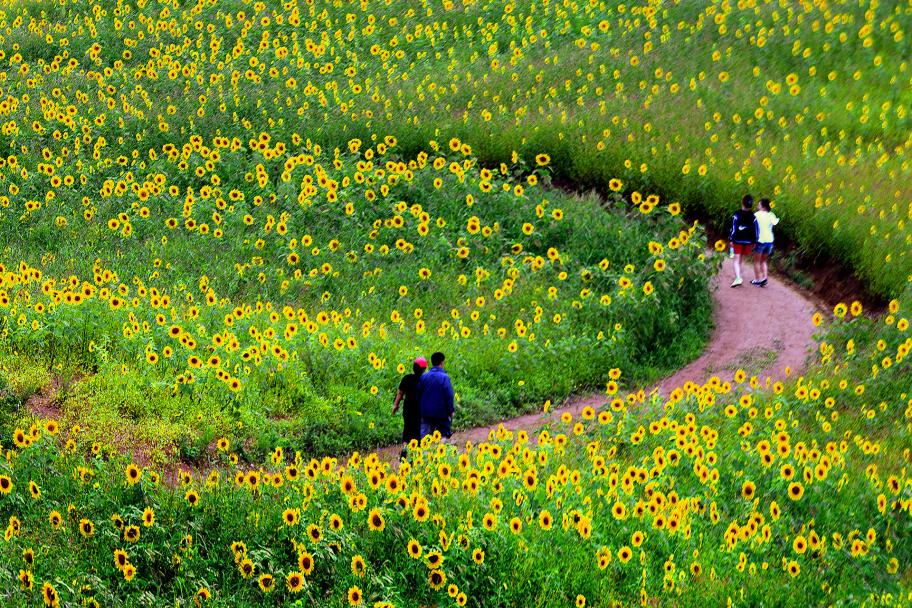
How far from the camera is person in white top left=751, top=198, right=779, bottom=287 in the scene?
54.4 ft

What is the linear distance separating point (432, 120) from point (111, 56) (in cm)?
859

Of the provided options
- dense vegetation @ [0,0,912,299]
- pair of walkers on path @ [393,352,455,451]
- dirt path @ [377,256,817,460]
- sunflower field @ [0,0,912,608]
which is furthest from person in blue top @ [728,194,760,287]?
pair of walkers on path @ [393,352,455,451]

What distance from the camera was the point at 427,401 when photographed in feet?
35.9

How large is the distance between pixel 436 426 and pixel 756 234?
748cm

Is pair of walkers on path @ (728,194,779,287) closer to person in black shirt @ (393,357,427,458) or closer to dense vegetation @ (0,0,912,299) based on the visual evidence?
dense vegetation @ (0,0,912,299)

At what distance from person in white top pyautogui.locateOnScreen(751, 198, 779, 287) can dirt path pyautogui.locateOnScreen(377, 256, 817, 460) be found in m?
0.19

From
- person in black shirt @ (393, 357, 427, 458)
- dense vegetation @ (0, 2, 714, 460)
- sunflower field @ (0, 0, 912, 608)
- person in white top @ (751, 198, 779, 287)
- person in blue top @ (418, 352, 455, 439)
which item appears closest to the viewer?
sunflower field @ (0, 0, 912, 608)

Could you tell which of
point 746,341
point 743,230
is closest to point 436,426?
point 746,341

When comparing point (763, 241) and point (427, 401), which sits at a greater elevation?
point (427, 401)

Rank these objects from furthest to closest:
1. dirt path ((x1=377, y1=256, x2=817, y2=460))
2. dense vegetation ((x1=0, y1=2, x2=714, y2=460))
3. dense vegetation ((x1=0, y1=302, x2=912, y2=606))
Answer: dirt path ((x1=377, y1=256, x2=817, y2=460)) < dense vegetation ((x1=0, y1=2, x2=714, y2=460)) < dense vegetation ((x1=0, y1=302, x2=912, y2=606))

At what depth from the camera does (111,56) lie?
→ 25.9 meters

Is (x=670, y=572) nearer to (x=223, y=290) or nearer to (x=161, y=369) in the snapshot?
(x=161, y=369)

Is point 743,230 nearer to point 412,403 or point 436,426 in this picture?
point 436,426

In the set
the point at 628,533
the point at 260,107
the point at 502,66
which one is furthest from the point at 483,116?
the point at 628,533
